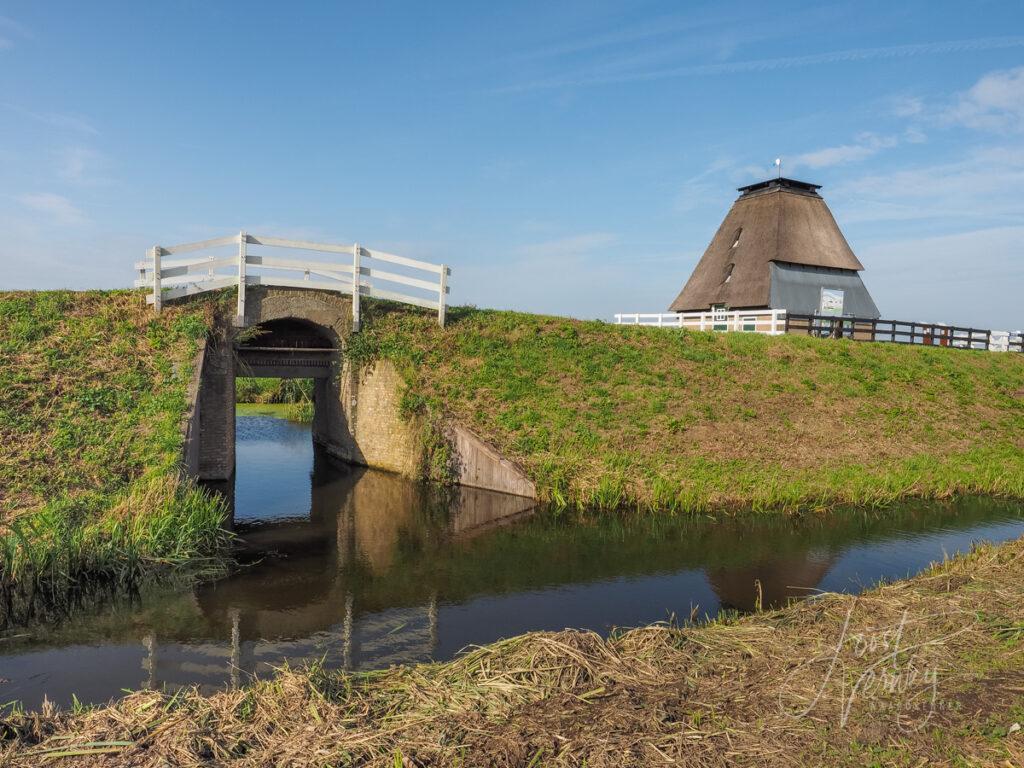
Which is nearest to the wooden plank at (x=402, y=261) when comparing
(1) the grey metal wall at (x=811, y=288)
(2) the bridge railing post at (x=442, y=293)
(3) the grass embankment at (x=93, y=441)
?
(2) the bridge railing post at (x=442, y=293)

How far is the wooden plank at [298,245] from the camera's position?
16.6 metres

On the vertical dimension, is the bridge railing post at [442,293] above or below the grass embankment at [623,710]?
above

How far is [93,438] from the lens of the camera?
11789mm

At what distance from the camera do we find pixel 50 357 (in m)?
13.7

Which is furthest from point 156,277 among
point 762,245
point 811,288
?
point 811,288

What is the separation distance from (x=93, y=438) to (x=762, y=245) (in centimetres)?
3233

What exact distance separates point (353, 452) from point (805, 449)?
498 inches

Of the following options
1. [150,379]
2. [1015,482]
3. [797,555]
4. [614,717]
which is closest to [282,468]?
[150,379]

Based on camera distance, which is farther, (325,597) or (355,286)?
(355,286)

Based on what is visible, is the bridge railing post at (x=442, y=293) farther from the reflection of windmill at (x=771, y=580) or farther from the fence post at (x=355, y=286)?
the reflection of windmill at (x=771, y=580)

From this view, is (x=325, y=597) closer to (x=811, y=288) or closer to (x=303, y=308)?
(x=303, y=308)

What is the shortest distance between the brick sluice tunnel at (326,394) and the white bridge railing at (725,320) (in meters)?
13.6

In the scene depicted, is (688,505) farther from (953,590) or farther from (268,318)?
(268,318)

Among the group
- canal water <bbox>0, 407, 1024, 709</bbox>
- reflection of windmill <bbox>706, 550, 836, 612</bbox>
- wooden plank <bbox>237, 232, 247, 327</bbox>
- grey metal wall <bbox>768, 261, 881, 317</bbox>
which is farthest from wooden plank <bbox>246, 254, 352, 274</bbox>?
grey metal wall <bbox>768, 261, 881, 317</bbox>
